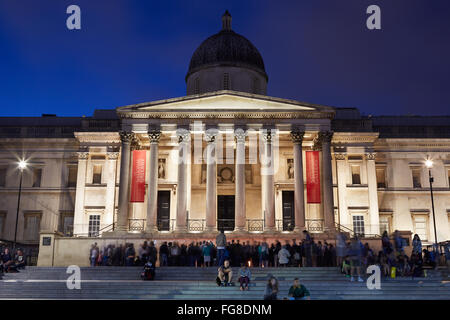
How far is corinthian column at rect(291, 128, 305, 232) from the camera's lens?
3184 cm

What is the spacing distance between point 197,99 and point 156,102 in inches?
110

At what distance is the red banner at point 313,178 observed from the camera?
106 ft

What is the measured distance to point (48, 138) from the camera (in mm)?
39969

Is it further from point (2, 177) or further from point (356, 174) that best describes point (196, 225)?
point (2, 177)

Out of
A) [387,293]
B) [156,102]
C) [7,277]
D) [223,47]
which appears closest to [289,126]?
[156,102]

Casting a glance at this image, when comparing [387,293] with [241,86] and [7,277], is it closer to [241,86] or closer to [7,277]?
[7,277]

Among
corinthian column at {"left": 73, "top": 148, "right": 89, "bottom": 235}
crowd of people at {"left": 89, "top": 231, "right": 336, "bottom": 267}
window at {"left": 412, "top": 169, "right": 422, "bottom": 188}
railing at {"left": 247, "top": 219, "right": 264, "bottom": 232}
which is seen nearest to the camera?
crowd of people at {"left": 89, "top": 231, "right": 336, "bottom": 267}

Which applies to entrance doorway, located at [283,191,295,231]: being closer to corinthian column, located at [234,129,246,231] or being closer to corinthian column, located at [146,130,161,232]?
corinthian column, located at [234,129,246,231]

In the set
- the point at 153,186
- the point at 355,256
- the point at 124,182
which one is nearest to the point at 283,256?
the point at 355,256

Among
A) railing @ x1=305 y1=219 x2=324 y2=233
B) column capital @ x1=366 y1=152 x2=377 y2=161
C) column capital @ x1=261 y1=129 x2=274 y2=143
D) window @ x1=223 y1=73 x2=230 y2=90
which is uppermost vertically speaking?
window @ x1=223 y1=73 x2=230 y2=90

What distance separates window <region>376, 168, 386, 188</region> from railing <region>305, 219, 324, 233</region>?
8158 mm

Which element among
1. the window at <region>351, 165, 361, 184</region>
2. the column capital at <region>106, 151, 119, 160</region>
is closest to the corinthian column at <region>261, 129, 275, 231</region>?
the window at <region>351, 165, 361, 184</region>

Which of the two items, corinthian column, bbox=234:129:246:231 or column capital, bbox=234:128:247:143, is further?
column capital, bbox=234:128:247:143

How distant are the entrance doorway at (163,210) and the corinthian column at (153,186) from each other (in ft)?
12.6
